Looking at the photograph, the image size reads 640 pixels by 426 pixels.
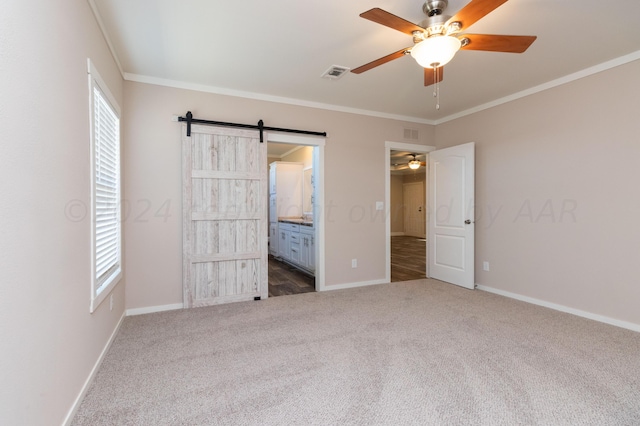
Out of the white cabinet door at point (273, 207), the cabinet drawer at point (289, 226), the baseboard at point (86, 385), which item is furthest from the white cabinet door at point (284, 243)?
the baseboard at point (86, 385)

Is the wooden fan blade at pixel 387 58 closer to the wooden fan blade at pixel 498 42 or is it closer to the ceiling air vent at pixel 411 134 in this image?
the wooden fan blade at pixel 498 42

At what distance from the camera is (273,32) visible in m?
2.52

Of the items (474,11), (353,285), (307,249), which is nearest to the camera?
(474,11)

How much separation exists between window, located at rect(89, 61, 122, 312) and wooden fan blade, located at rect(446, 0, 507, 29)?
239 centimetres

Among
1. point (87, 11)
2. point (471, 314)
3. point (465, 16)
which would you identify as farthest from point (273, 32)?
point (471, 314)

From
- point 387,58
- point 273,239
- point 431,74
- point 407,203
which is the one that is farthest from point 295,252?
point 407,203

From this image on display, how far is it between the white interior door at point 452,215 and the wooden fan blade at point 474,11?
268 centimetres

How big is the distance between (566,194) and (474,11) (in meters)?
2.63

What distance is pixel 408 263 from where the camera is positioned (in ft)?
20.7

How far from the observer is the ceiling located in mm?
2215

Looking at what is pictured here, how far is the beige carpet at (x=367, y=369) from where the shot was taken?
66.9 inches

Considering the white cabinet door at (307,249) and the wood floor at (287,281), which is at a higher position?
the white cabinet door at (307,249)

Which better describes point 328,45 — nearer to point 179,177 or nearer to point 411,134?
point 179,177

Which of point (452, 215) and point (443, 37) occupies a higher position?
point (443, 37)
